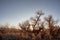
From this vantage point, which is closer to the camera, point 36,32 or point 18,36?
point 18,36

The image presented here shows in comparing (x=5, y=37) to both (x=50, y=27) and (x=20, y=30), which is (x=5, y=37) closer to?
(x=20, y=30)

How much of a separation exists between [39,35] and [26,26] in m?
2.64

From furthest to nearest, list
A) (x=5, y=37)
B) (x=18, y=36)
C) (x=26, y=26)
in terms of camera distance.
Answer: (x=26, y=26) → (x=18, y=36) → (x=5, y=37)

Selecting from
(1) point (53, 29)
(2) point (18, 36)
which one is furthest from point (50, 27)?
(2) point (18, 36)

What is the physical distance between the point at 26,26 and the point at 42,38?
3195 millimetres

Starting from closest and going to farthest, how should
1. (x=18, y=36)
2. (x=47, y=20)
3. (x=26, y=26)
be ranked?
(x=18, y=36) < (x=47, y=20) < (x=26, y=26)

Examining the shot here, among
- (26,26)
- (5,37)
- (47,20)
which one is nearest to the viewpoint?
(5,37)

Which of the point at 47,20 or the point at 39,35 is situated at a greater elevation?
the point at 47,20

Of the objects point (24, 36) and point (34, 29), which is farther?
point (34, 29)

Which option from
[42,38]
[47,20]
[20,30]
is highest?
[47,20]

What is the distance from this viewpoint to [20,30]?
68.4ft

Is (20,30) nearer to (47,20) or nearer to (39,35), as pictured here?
(39,35)

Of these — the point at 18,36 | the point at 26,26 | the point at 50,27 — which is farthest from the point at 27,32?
the point at 50,27

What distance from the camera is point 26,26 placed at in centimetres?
2020
